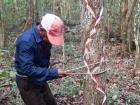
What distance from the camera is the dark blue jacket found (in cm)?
466

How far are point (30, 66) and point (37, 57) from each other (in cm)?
28

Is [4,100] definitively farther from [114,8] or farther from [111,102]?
[114,8]

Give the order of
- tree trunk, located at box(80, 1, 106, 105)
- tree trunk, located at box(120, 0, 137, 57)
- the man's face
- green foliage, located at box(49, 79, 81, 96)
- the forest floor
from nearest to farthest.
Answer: the man's face, tree trunk, located at box(80, 1, 106, 105), the forest floor, green foliage, located at box(49, 79, 81, 96), tree trunk, located at box(120, 0, 137, 57)

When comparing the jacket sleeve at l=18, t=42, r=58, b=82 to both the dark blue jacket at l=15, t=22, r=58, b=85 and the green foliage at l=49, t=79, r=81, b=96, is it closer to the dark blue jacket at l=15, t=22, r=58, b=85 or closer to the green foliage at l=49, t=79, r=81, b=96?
the dark blue jacket at l=15, t=22, r=58, b=85

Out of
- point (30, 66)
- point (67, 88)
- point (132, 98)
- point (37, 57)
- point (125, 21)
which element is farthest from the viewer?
point (125, 21)

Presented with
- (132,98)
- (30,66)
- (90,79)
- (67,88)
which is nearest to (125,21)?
(67,88)

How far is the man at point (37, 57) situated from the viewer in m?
4.66

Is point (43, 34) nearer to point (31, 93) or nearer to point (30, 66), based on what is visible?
point (30, 66)

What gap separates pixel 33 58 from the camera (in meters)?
4.77

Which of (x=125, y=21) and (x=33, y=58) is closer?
(x=33, y=58)

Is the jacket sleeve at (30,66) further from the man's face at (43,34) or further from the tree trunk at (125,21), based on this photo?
the tree trunk at (125,21)

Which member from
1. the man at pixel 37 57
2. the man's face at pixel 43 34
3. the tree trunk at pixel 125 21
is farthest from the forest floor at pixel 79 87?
the tree trunk at pixel 125 21

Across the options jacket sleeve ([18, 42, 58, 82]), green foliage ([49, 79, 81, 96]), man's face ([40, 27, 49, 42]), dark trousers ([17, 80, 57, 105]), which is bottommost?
green foliage ([49, 79, 81, 96])

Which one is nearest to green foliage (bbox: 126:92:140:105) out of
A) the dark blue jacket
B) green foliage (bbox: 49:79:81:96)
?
green foliage (bbox: 49:79:81:96)
